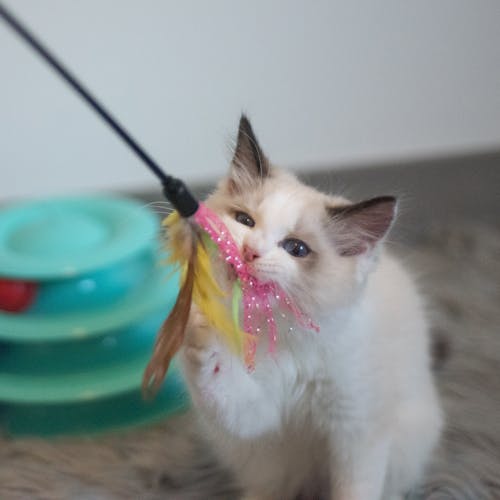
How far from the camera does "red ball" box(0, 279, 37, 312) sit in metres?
1.23

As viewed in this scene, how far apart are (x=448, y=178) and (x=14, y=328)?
1280 millimetres

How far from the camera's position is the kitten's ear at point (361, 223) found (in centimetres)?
82

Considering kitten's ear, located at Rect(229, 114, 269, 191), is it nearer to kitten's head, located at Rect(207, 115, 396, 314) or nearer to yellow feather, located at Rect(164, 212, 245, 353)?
kitten's head, located at Rect(207, 115, 396, 314)

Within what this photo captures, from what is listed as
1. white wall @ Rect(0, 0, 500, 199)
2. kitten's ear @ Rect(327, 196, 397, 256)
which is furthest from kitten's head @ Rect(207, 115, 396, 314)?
white wall @ Rect(0, 0, 500, 199)

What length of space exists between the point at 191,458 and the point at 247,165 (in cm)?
57

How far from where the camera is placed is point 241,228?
2.75ft

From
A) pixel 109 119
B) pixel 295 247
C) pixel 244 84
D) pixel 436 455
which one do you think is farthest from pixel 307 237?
pixel 244 84

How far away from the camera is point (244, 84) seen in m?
1.78

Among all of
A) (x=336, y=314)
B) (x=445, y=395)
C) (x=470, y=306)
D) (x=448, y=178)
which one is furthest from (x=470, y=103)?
(x=336, y=314)

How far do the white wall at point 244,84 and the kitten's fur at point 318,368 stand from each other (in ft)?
2.67

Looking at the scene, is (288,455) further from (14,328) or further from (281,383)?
(14,328)

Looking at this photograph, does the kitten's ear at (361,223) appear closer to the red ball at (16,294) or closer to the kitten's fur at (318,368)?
the kitten's fur at (318,368)

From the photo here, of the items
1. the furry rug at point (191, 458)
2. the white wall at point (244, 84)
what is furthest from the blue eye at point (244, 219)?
the white wall at point (244, 84)

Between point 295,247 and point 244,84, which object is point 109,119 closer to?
point 295,247
